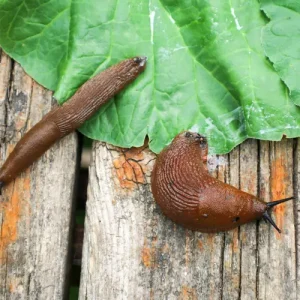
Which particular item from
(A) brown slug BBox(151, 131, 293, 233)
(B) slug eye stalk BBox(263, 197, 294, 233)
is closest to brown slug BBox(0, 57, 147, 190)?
(A) brown slug BBox(151, 131, 293, 233)

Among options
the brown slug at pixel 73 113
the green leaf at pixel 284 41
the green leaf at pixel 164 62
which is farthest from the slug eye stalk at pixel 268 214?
the brown slug at pixel 73 113

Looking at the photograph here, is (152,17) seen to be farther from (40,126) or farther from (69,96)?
(40,126)

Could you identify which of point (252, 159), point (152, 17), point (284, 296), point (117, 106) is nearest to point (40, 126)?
point (117, 106)

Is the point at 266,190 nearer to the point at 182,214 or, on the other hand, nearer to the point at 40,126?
the point at 182,214

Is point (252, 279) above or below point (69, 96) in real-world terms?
below

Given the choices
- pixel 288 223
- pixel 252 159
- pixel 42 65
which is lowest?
pixel 288 223

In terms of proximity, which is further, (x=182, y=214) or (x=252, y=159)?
(x=252, y=159)

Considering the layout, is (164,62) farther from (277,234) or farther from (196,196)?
(277,234)
